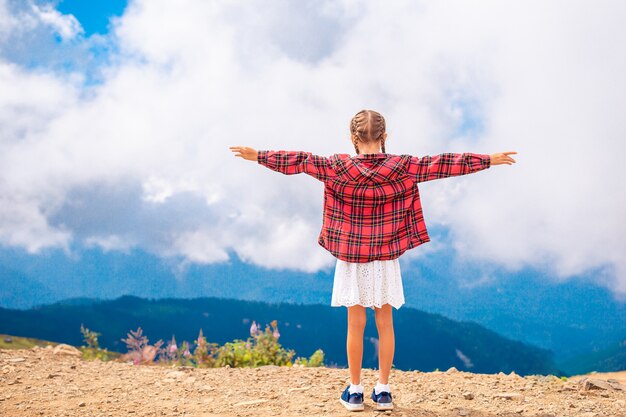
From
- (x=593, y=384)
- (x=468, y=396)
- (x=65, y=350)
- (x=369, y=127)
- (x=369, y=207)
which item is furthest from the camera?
(x=65, y=350)

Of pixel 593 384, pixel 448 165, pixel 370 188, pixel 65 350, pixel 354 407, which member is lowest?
pixel 354 407

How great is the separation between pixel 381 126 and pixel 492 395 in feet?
10.3

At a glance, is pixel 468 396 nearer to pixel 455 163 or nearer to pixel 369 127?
pixel 455 163

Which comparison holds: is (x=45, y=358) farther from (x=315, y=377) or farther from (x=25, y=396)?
(x=315, y=377)

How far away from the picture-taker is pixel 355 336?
223 inches

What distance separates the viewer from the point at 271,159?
557cm

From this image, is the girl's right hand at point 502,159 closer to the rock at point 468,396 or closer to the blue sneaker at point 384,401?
the blue sneaker at point 384,401

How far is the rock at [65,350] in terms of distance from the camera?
382 inches

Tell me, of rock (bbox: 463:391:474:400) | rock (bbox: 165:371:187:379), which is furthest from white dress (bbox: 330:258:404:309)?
rock (bbox: 165:371:187:379)

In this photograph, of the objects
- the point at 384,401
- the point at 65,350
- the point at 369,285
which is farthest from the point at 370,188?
the point at 65,350

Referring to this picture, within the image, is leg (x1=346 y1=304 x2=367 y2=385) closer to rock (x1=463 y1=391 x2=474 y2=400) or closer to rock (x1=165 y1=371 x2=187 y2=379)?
rock (x1=463 y1=391 x2=474 y2=400)

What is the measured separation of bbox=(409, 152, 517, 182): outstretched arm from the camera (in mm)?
5449

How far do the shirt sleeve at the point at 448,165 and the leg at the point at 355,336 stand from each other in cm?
130

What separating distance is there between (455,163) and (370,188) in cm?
76
